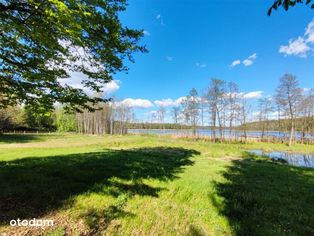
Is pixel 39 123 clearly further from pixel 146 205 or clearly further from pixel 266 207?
pixel 266 207

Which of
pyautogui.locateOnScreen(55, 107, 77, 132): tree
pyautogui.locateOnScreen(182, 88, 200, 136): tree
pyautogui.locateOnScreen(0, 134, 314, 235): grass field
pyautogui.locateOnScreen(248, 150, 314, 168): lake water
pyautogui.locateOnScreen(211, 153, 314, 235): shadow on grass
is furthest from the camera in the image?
pyautogui.locateOnScreen(55, 107, 77, 132): tree

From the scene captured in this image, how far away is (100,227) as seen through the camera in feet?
12.8

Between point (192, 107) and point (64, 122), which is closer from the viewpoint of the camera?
point (192, 107)

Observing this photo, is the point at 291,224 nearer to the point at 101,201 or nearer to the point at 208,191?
the point at 208,191

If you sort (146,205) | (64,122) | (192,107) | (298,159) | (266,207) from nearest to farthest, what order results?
(146,205) → (266,207) → (298,159) → (192,107) → (64,122)

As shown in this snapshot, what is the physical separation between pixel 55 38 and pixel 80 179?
450 centimetres

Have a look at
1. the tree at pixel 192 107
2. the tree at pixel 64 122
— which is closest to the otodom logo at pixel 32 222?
the tree at pixel 192 107

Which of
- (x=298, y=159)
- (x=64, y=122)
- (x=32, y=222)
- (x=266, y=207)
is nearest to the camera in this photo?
(x=32, y=222)

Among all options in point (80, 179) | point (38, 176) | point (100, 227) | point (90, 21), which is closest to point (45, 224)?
point (100, 227)

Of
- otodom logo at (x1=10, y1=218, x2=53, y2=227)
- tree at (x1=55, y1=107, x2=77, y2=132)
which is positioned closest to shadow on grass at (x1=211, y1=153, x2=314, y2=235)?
otodom logo at (x1=10, y1=218, x2=53, y2=227)

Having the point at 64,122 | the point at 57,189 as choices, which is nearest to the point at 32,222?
the point at 57,189

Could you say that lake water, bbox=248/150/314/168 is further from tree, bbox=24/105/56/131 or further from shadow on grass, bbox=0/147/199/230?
tree, bbox=24/105/56/131

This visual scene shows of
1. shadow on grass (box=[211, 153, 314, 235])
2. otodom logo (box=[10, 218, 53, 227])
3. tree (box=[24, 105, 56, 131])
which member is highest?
tree (box=[24, 105, 56, 131])

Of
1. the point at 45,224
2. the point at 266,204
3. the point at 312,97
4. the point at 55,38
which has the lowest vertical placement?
the point at 266,204
